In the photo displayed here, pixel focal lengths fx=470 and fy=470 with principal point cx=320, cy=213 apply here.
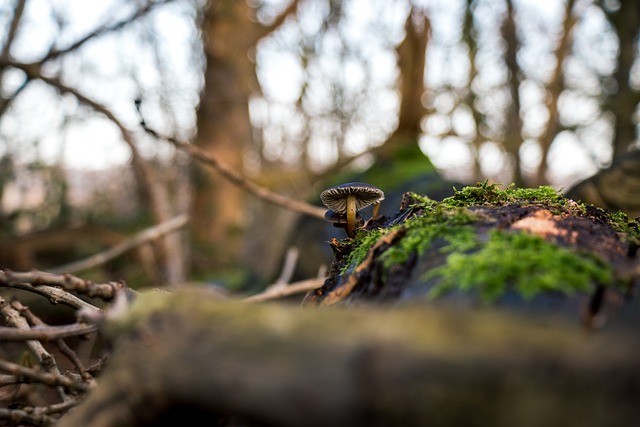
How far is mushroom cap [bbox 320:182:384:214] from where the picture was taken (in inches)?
75.6

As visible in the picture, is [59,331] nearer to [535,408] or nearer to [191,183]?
[535,408]

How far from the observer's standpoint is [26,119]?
954 cm

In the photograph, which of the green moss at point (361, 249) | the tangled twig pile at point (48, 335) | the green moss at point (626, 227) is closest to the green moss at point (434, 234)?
the green moss at point (361, 249)

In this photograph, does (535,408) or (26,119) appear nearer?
(535,408)

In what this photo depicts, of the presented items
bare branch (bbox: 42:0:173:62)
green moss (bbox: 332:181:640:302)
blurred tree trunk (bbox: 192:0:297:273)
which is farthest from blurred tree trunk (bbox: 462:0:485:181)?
green moss (bbox: 332:181:640:302)

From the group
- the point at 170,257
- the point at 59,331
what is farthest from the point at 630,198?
the point at 170,257

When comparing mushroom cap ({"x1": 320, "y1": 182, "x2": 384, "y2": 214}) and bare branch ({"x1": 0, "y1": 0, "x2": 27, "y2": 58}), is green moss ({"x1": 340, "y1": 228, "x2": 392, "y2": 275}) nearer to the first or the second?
mushroom cap ({"x1": 320, "y1": 182, "x2": 384, "y2": 214})

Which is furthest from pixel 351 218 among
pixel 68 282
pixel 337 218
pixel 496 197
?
pixel 68 282

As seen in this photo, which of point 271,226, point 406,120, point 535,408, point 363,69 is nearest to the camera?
point 535,408

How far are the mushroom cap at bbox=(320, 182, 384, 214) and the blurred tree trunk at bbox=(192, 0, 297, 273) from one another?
842 centimetres

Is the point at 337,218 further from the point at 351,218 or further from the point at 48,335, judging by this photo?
the point at 48,335

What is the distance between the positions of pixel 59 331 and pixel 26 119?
32.7ft

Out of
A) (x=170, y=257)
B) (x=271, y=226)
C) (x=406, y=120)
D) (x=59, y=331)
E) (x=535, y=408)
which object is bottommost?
(x=271, y=226)

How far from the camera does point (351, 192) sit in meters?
2.00
